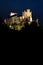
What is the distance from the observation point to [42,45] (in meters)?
1.01

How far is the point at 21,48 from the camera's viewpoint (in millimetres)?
1031

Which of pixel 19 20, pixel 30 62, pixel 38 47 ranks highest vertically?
Answer: pixel 19 20

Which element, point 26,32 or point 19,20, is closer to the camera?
point 26,32

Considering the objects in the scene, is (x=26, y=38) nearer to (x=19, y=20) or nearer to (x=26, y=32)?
(x=26, y=32)

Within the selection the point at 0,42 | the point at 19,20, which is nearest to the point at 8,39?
the point at 0,42

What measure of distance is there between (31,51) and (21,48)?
7cm

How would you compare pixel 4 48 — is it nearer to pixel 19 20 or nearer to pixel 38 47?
pixel 38 47

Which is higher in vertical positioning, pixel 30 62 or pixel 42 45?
pixel 42 45

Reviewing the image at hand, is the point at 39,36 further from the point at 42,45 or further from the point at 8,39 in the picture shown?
the point at 8,39

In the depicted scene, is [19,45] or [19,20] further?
[19,20]

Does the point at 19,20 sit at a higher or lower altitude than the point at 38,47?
higher

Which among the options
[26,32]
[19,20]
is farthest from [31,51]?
[19,20]

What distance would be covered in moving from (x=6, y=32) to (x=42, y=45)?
0.25 m

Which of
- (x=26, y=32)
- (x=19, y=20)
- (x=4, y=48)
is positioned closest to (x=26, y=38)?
(x=26, y=32)
